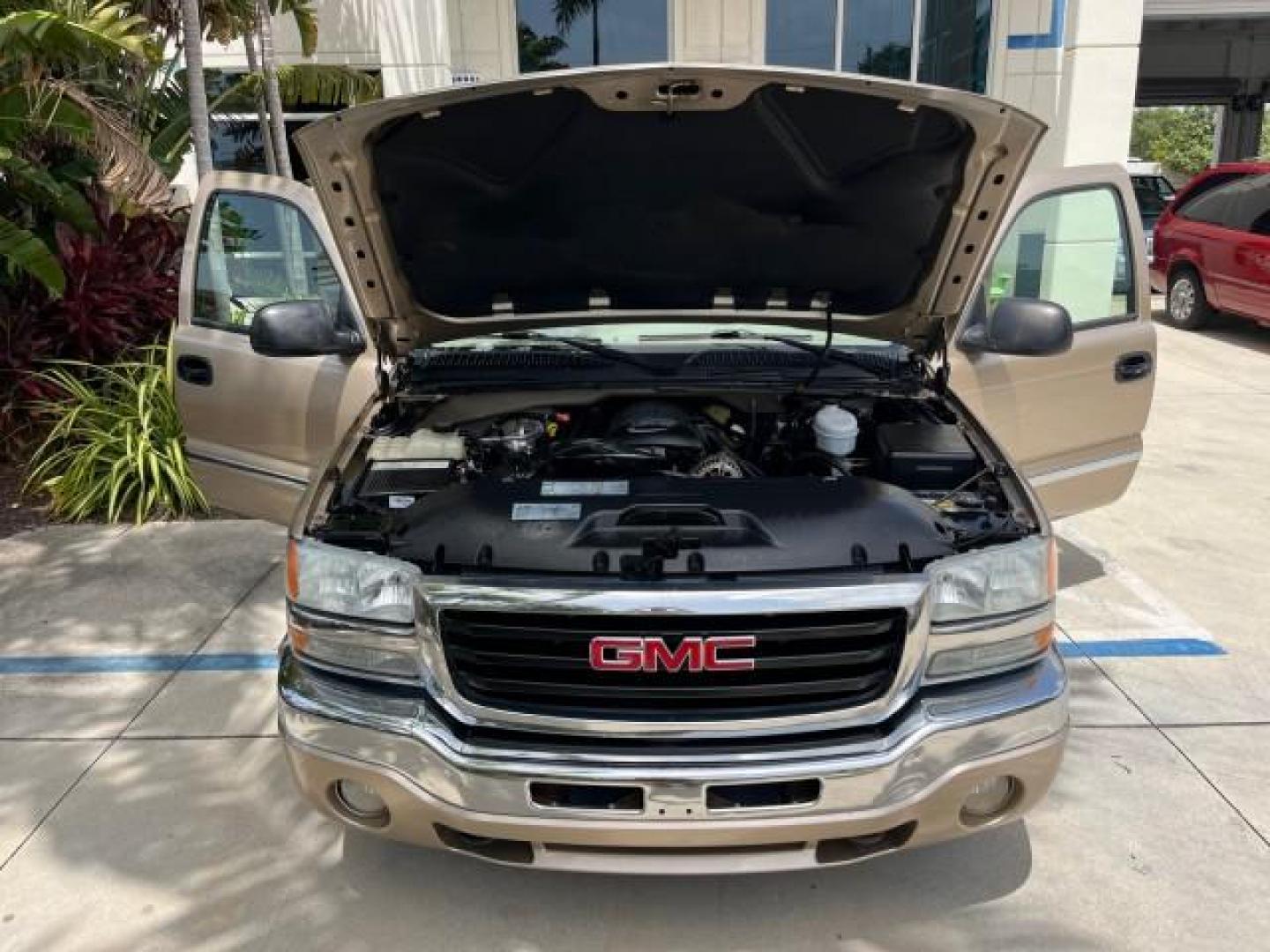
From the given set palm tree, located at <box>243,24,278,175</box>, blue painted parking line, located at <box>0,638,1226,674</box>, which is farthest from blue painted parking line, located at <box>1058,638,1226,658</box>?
palm tree, located at <box>243,24,278,175</box>

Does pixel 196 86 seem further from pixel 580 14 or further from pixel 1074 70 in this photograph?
pixel 1074 70

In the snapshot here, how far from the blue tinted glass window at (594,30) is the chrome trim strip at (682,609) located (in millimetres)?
9233

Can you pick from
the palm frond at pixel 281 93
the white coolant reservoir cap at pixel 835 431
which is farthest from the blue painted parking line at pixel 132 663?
the palm frond at pixel 281 93

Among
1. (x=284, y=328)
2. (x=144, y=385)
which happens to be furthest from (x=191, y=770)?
(x=144, y=385)

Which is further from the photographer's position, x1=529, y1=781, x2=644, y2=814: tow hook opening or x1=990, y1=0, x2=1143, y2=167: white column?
x1=990, y1=0, x2=1143, y2=167: white column

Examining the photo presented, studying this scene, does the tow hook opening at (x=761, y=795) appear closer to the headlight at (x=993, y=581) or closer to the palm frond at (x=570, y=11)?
the headlight at (x=993, y=581)

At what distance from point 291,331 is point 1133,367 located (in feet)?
10.5

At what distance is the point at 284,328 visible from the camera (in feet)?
10.7

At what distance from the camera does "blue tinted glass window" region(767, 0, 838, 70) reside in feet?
34.2

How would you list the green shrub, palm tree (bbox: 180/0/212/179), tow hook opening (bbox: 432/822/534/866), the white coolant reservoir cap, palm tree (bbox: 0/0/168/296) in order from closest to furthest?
tow hook opening (bbox: 432/822/534/866) < the white coolant reservoir cap < palm tree (bbox: 0/0/168/296) < the green shrub < palm tree (bbox: 180/0/212/179)

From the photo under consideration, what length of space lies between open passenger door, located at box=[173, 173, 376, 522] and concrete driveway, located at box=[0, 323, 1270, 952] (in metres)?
0.79

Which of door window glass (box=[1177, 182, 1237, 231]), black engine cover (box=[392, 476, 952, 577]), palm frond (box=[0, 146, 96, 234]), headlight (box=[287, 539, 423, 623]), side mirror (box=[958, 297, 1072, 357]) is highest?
palm frond (box=[0, 146, 96, 234])

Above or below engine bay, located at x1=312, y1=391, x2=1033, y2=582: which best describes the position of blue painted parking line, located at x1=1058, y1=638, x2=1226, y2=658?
below

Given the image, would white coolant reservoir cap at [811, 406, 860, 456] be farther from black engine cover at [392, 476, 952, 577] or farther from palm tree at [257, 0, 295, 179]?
palm tree at [257, 0, 295, 179]
